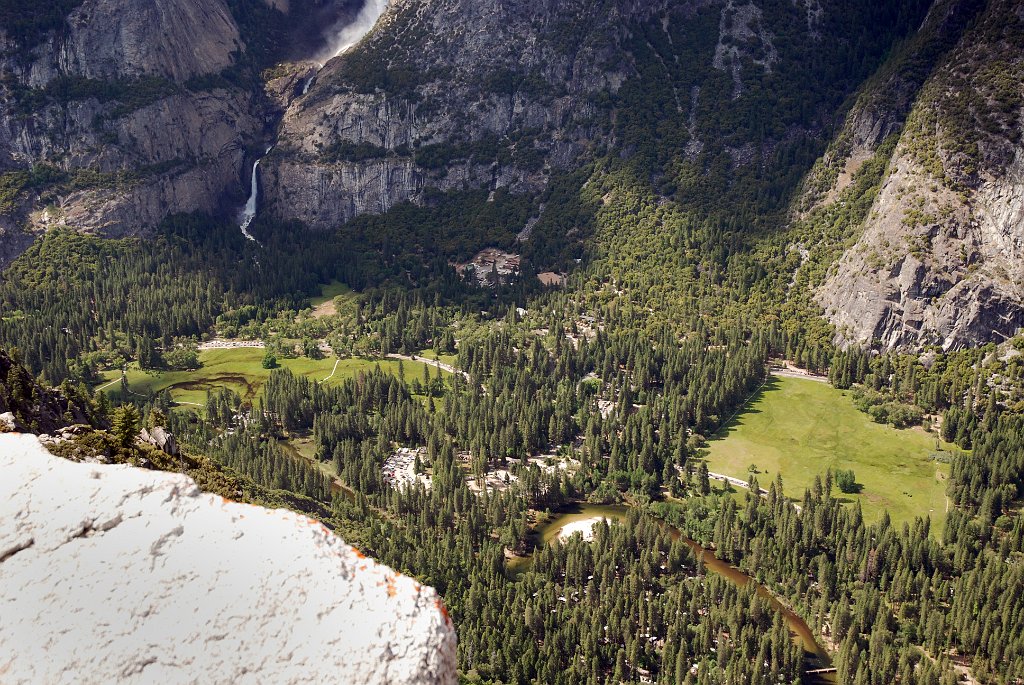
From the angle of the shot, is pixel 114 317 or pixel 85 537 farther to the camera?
pixel 114 317

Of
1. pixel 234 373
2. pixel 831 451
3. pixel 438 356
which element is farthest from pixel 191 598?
pixel 438 356

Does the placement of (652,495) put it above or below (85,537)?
below

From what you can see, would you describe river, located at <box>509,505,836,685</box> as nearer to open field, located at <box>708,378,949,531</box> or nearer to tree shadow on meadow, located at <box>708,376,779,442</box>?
open field, located at <box>708,378,949,531</box>

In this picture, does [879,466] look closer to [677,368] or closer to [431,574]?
[677,368]

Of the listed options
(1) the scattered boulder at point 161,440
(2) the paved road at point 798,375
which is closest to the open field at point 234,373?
(2) the paved road at point 798,375

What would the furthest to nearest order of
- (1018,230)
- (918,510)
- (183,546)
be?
(1018,230)
(918,510)
(183,546)

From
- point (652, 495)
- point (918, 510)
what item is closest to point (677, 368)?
point (652, 495)

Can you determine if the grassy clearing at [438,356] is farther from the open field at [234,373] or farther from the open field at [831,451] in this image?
the open field at [831,451]
